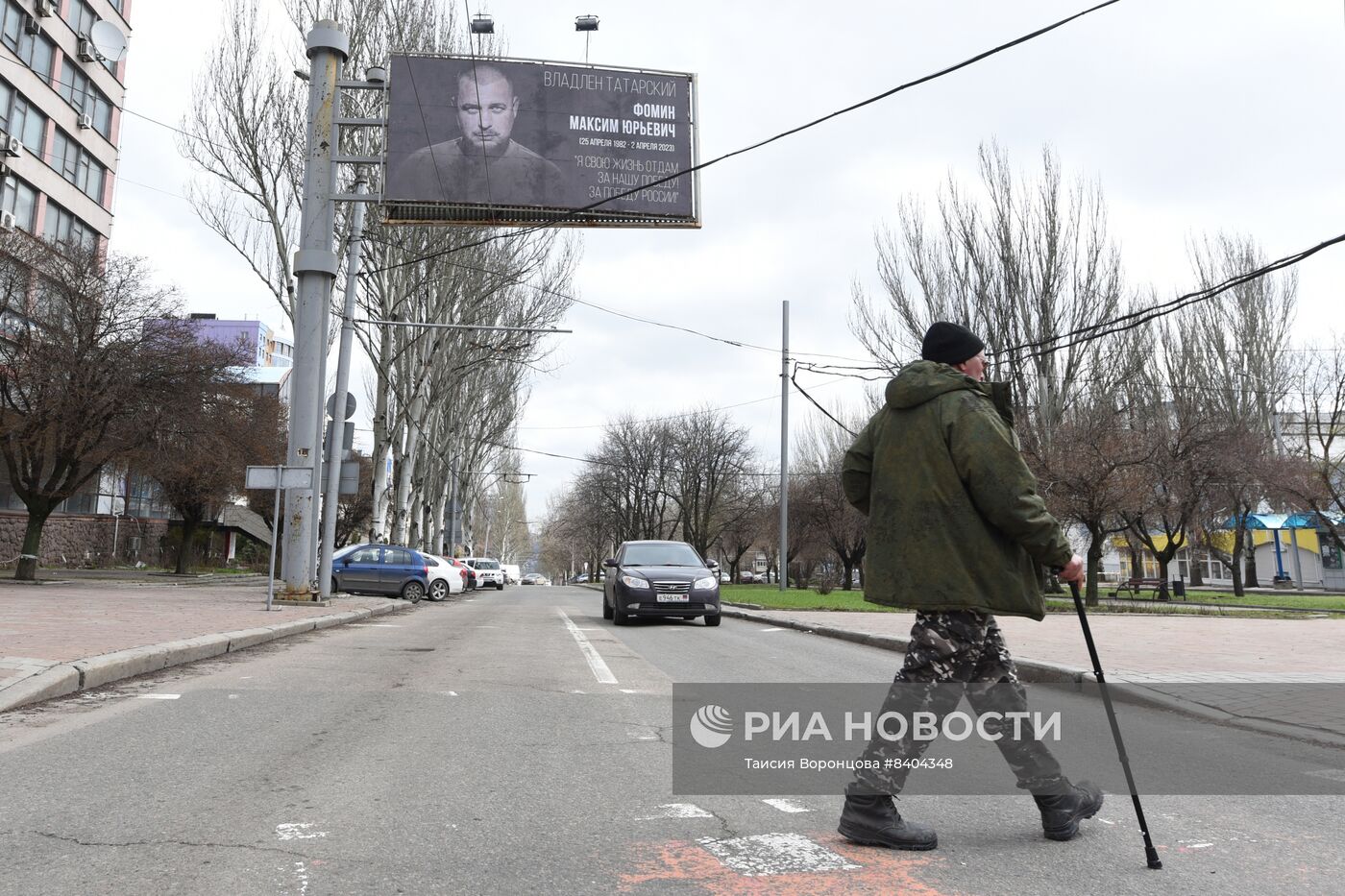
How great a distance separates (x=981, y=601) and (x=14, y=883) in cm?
320

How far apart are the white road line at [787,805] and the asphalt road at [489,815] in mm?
13

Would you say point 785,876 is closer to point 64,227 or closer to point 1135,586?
point 1135,586

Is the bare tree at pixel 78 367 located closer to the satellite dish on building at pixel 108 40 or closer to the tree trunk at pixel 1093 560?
the satellite dish on building at pixel 108 40

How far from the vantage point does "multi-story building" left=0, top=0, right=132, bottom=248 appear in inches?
1281

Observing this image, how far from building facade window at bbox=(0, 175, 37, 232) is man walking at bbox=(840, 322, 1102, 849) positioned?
118 ft

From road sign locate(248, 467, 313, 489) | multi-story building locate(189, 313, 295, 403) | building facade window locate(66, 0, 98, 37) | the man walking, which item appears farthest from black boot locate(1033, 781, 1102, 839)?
multi-story building locate(189, 313, 295, 403)

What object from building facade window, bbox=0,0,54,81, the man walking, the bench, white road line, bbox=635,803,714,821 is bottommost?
white road line, bbox=635,803,714,821

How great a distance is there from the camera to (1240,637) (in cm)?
1286

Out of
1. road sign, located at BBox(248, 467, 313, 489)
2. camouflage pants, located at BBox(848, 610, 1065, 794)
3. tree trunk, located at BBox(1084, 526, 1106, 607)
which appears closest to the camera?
camouflage pants, located at BBox(848, 610, 1065, 794)

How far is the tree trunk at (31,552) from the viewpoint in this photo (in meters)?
22.3

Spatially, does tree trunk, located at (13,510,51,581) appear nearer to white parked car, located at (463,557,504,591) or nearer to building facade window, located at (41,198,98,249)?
building facade window, located at (41,198,98,249)

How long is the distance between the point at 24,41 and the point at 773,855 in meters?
40.6

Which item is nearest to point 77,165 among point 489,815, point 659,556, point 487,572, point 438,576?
point 487,572

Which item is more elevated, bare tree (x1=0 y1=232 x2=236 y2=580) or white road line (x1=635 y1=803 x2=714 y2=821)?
bare tree (x1=0 y1=232 x2=236 y2=580)
